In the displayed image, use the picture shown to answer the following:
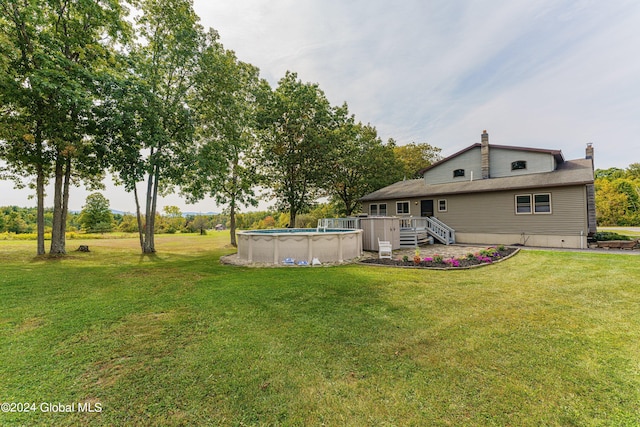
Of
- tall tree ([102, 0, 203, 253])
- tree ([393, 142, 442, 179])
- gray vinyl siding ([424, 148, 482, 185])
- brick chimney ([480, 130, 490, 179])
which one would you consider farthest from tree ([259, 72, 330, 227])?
tree ([393, 142, 442, 179])

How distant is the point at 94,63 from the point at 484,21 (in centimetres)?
1827

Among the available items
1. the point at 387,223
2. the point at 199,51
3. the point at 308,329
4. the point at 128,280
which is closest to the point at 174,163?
the point at 199,51

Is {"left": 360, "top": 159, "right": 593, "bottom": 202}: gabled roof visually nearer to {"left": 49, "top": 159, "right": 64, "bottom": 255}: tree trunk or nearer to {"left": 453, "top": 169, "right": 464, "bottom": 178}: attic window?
{"left": 453, "top": 169, "right": 464, "bottom": 178}: attic window

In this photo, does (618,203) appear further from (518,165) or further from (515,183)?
(515,183)

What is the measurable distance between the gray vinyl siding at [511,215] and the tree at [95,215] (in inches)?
1863

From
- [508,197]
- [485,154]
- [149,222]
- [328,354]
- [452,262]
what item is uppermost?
[485,154]

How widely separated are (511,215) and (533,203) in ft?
3.70

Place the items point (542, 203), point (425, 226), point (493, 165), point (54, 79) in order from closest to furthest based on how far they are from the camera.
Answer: point (54, 79) → point (542, 203) → point (425, 226) → point (493, 165)

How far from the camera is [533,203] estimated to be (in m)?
13.4

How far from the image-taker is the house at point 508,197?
12367 millimetres

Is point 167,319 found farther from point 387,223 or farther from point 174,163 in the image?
point 174,163

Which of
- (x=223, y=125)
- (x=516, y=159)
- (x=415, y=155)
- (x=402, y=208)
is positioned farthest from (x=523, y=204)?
(x=415, y=155)

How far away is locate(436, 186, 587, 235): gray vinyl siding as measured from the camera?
478 inches

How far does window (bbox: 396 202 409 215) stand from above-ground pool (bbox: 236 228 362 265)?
972 cm
